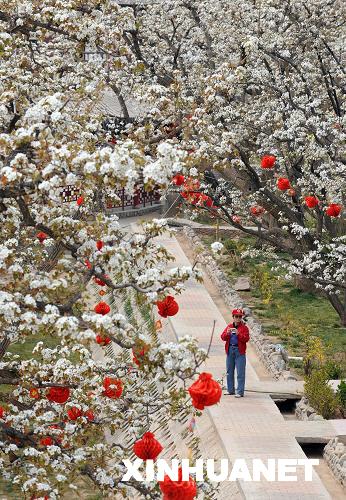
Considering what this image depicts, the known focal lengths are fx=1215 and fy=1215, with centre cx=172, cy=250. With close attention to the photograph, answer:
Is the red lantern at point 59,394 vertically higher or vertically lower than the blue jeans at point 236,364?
lower

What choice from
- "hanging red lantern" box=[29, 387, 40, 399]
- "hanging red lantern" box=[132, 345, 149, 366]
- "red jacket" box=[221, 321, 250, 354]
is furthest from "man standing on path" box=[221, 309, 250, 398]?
"hanging red lantern" box=[132, 345, 149, 366]

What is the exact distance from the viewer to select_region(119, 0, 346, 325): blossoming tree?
22.6 m

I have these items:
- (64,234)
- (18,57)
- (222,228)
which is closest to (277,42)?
(18,57)

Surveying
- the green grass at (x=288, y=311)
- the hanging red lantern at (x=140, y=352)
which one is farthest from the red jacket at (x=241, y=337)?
the hanging red lantern at (x=140, y=352)

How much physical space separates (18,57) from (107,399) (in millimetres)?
5760

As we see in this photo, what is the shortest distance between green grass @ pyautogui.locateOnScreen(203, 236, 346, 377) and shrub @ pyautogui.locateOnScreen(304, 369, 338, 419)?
249 centimetres

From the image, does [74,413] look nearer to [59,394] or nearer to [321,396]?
[59,394]

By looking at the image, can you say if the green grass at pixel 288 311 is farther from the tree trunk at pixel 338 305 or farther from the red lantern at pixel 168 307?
the red lantern at pixel 168 307

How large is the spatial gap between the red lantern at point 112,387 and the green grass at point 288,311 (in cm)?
942

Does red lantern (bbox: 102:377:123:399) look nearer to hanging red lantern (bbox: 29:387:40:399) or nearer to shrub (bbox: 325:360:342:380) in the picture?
hanging red lantern (bbox: 29:387:40:399)

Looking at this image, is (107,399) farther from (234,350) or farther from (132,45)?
(132,45)

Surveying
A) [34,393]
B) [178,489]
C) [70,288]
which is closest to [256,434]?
[34,393]

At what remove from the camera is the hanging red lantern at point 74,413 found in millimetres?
13797

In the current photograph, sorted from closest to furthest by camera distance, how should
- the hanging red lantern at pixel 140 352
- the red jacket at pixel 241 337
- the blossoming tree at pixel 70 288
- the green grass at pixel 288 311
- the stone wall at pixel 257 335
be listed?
the blossoming tree at pixel 70 288 < the hanging red lantern at pixel 140 352 < the red jacket at pixel 241 337 < the stone wall at pixel 257 335 < the green grass at pixel 288 311
